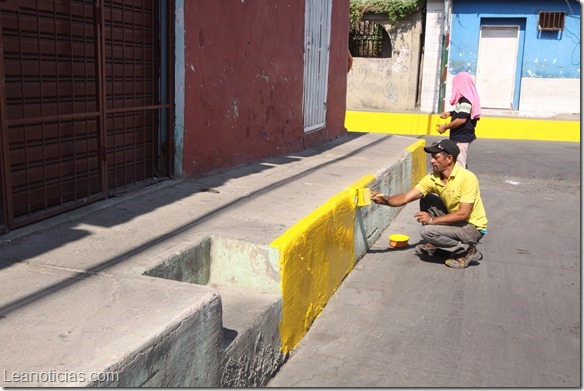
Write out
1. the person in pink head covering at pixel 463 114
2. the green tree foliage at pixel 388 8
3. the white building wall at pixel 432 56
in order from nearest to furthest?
the person in pink head covering at pixel 463 114 → the white building wall at pixel 432 56 → the green tree foliage at pixel 388 8

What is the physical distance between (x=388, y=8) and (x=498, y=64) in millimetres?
3719

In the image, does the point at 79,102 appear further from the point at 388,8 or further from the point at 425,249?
the point at 388,8

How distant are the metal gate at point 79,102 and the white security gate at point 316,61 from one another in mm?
3631

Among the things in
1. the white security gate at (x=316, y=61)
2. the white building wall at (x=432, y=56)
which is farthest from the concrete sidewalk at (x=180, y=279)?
the white building wall at (x=432, y=56)

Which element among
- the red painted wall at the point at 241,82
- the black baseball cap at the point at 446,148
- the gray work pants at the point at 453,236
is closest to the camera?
the black baseball cap at the point at 446,148

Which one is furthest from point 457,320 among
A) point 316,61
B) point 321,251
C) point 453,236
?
point 316,61

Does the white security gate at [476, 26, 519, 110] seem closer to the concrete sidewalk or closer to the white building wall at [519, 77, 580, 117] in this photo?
the white building wall at [519, 77, 580, 117]

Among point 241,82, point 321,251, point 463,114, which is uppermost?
point 241,82

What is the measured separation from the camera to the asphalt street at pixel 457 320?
383cm

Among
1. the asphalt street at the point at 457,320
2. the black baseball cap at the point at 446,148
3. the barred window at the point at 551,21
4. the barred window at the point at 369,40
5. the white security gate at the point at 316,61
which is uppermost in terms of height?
the barred window at the point at 551,21

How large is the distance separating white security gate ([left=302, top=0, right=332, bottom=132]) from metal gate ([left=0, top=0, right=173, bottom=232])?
3631mm

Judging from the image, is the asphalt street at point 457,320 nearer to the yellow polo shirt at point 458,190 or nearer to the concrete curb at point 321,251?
the concrete curb at point 321,251

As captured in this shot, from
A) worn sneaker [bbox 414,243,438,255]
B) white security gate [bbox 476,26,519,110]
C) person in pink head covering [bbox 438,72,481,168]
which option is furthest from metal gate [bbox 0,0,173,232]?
white security gate [bbox 476,26,519,110]

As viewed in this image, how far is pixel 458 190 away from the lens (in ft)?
18.6
